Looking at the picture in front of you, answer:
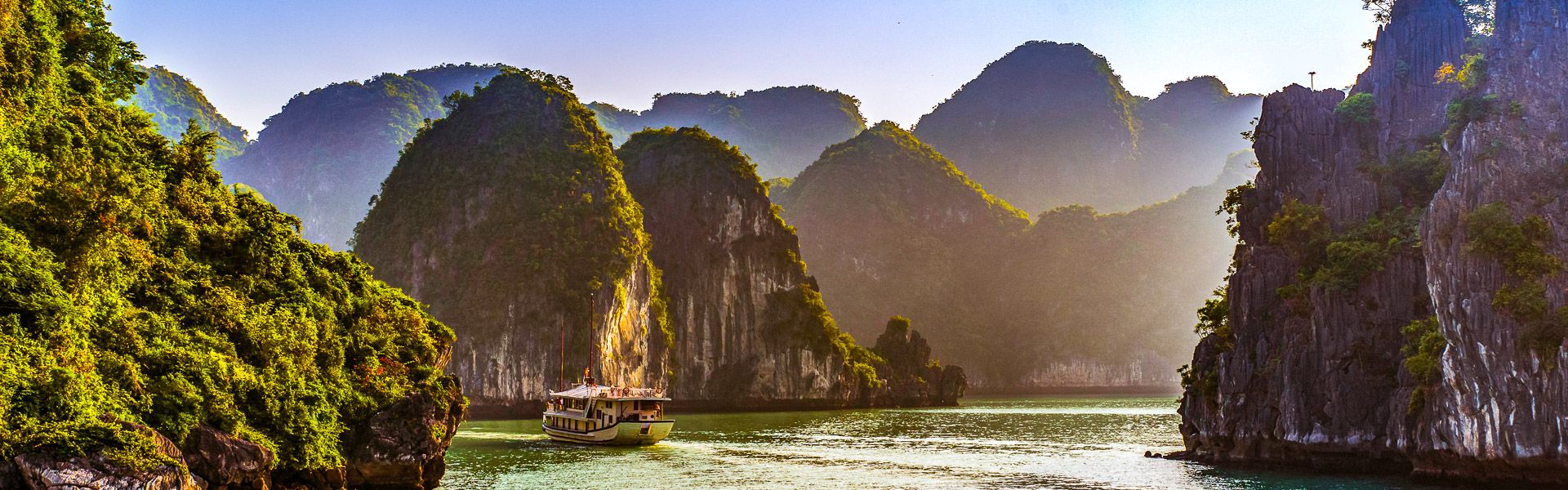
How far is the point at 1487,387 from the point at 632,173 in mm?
A: 99160

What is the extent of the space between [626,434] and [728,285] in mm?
63857

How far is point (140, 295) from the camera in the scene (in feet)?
91.6

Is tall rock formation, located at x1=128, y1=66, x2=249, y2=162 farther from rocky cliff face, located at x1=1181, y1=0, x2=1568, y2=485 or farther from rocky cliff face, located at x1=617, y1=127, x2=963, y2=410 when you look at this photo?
rocky cliff face, located at x1=1181, y1=0, x2=1568, y2=485

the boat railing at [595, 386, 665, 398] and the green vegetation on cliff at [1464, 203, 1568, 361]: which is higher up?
the green vegetation on cliff at [1464, 203, 1568, 361]

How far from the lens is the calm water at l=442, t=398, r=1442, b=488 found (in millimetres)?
39125

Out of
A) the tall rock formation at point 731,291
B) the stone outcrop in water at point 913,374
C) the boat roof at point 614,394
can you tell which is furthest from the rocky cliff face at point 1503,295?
the stone outcrop in water at point 913,374

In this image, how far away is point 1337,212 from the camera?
140 feet

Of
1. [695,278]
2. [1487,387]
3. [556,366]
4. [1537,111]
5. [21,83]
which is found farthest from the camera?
[695,278]

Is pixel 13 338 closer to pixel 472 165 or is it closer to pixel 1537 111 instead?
pixel 1537 111

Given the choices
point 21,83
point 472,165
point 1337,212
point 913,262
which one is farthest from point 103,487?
point 913,262

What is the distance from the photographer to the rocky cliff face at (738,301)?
116 m

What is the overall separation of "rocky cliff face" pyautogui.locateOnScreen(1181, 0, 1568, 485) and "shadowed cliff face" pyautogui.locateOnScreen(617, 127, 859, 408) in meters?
72.6

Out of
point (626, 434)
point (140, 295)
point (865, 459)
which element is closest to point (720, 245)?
point (626, 434)

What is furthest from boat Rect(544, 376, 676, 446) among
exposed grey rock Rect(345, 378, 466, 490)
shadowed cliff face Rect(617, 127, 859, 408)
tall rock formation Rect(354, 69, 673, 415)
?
shadowed cliff face Rect(617, 127, 859, 408)
